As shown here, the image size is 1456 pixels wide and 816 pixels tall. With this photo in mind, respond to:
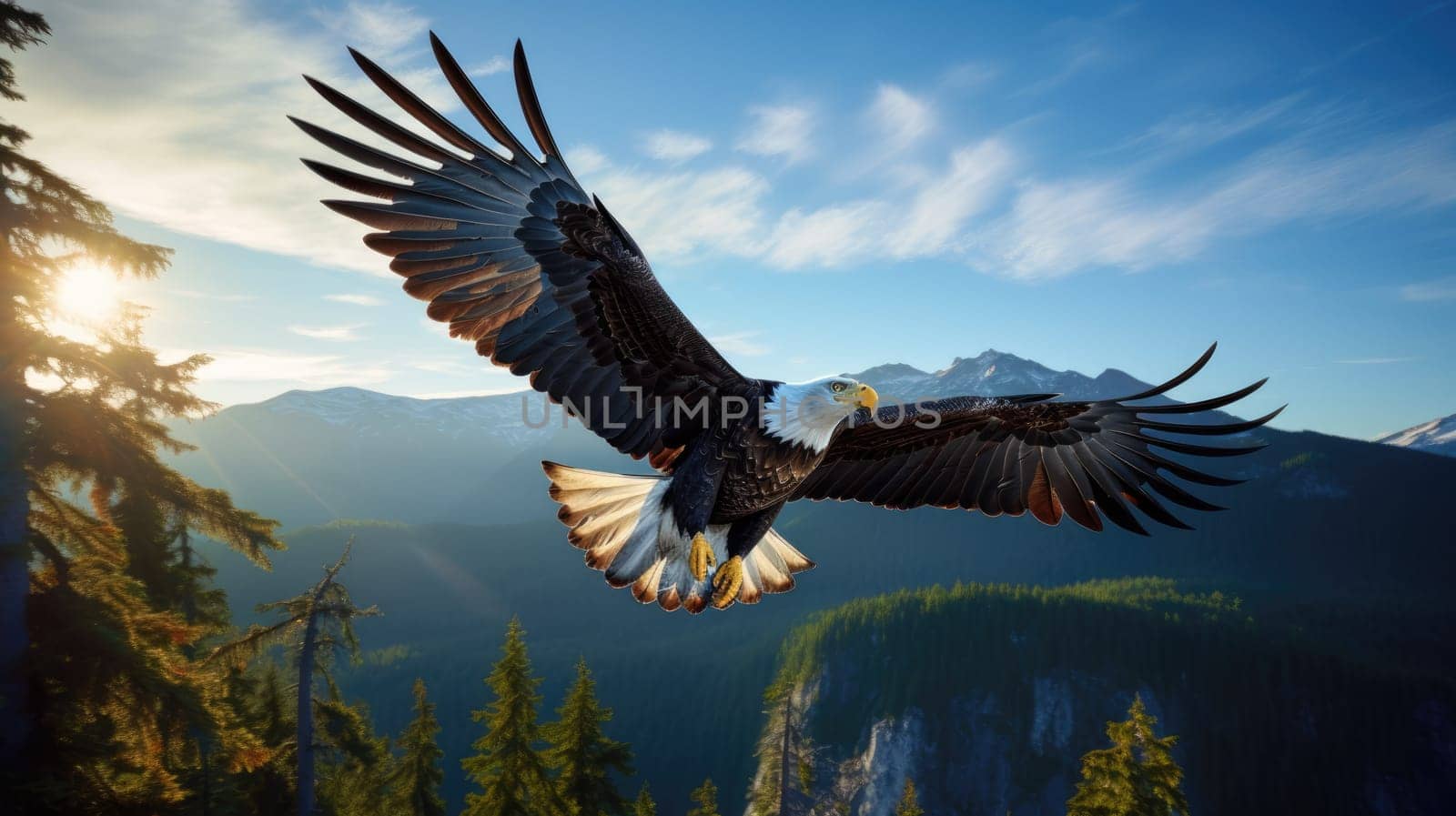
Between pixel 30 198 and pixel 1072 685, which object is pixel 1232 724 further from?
pixel 30 198

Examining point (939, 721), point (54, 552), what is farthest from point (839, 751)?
point (54, 552)

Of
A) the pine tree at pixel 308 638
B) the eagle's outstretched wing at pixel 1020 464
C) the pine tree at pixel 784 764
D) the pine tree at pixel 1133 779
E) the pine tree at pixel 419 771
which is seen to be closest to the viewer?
the eagle's outstretched wing at pixel 1020 464

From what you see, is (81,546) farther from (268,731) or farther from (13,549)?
(268,731)

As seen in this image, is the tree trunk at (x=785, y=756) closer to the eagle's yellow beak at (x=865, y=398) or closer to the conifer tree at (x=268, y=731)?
the conifer tree at (x=268, y=731)

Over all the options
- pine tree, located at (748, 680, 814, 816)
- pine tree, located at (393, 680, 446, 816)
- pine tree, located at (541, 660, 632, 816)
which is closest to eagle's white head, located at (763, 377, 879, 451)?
pine tree, located at (541, 660, 632, 816)

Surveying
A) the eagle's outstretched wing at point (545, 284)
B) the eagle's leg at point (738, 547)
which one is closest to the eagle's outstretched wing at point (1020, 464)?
the eagle's leg at point (738, 547)
